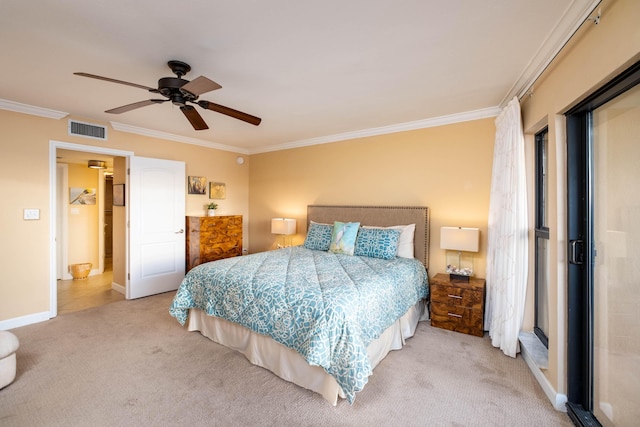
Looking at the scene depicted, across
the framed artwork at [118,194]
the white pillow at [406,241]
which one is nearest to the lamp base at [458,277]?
the white pillow at [406,241]

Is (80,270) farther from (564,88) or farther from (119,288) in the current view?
(564,88)

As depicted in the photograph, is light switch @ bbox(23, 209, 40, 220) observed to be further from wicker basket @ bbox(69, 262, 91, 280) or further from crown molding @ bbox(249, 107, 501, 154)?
crown molding @ bbox(249, 107, 501, 154)

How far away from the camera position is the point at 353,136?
4492mm

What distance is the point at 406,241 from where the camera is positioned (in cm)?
373

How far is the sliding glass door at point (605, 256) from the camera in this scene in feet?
5.01

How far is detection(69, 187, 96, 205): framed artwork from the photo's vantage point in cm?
559

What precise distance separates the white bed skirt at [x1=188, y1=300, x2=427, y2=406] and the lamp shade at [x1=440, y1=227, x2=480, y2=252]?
836 millimetres

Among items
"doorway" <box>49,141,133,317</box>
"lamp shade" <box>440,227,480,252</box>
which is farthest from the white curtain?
"doorway" <box>49,141,133,317</box>

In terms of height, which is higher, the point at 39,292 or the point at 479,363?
the point at 39,292

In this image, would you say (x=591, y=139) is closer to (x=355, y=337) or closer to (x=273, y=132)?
(x=355, y=337)

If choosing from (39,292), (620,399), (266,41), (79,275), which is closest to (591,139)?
(620,399)

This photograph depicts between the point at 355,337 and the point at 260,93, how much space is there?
2.45 metres

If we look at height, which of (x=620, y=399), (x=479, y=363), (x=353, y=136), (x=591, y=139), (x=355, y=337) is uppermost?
(x=353, y=136)

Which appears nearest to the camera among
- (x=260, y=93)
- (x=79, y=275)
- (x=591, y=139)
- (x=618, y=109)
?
(x=618, y=109)
